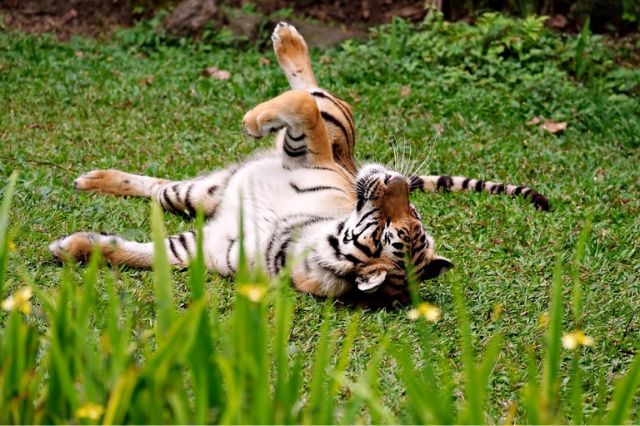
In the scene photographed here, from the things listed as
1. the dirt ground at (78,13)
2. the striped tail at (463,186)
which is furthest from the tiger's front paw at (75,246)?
the dirt ground at (78,13)

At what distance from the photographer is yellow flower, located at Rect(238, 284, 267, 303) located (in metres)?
2.07

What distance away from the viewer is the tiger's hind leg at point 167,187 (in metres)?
5.06

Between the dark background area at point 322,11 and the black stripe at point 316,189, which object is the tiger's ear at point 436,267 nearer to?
Result: the black stripe at point 316,189

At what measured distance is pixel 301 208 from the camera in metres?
4.51

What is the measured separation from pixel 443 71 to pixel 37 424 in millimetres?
6323

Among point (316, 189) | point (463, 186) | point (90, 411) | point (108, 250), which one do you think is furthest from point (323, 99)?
point (90, 411)

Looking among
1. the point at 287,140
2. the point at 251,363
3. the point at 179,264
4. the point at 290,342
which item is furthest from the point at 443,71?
the point at 251,363

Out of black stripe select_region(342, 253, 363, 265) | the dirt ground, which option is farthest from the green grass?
the dirt ground

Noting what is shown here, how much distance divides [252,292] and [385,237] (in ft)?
6.36

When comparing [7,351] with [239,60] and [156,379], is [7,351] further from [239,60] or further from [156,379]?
[239,60]

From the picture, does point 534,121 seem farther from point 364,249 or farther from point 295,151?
point 364,249

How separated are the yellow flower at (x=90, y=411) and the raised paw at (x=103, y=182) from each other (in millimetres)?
3328

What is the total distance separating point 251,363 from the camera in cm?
204

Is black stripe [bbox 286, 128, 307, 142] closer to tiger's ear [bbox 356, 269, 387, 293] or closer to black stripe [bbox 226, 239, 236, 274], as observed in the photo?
black stripe [bbox 226, 239, 236, 274]
